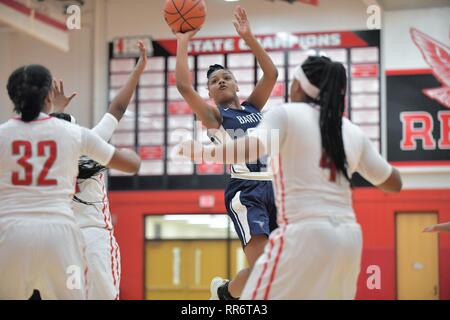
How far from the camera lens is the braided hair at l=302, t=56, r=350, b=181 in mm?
4043

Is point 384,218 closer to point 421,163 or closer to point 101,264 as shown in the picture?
point 421,163

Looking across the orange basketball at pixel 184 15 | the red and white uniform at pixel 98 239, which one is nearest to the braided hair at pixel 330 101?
the orange basketball at pixel 184 15

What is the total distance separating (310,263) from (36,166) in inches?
60.3

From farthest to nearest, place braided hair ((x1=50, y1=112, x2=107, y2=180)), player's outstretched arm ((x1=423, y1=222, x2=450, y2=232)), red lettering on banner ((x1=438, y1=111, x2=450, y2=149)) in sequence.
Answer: red lettering on banner ((x1=438, y1=111, x2=450, y2=149)), braided hair ((x1=50, y1=112, x2=107, y2=180)), player's outstretched arm ((x1=423, y1=222, x2=450, y2=232))

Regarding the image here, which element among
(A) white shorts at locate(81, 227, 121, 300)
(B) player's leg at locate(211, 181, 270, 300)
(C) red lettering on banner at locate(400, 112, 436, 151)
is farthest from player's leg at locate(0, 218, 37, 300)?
(C) red lettering on banner at locate(400, 112, 436, 151)

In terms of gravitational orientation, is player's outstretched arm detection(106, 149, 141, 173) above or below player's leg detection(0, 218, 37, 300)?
above

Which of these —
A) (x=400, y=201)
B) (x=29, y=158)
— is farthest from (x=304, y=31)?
(x=29, y=158)

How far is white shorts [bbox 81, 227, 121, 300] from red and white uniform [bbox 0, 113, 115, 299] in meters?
1.45

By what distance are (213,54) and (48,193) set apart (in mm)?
11654

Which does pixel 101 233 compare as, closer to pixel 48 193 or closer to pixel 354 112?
pixel 48 193

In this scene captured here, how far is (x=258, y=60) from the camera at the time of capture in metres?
6.06

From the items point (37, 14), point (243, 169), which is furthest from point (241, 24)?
point (37, 14)

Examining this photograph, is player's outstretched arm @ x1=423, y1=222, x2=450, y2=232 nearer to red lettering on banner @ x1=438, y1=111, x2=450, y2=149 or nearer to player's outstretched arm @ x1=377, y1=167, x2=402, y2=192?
player's outstretched arm @ x1=377, y1=167, x2=402, y2=192

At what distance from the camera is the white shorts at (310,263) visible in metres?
3.89
